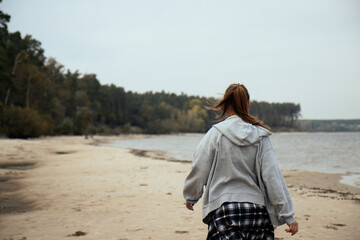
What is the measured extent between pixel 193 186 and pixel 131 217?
3911mm

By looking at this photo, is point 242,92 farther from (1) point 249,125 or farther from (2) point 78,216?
(2) point 78,216

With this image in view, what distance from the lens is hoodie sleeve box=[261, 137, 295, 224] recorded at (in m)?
1.95

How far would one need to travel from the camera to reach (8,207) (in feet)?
22.1

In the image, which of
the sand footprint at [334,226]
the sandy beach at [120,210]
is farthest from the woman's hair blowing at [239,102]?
the sand footprint at [334,226]

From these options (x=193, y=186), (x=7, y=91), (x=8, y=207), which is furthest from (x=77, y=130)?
(x=193, y=186)

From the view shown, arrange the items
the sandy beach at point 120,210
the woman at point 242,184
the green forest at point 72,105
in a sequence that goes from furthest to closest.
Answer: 1. the green forest at point 72,105
2. the sandy beach at point 120,210
3. the woman at point 242,184

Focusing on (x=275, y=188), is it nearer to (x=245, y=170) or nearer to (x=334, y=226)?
(x=245, y=170)

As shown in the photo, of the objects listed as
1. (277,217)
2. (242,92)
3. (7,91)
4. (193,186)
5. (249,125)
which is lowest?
(277,217)

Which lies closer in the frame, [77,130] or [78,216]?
[78,216]

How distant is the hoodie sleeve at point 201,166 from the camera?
6.75ft

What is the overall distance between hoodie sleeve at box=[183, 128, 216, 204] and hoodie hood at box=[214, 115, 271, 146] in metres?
0.10

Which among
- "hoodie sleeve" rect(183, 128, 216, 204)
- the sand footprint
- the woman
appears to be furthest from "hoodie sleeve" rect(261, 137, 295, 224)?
the sand footprint

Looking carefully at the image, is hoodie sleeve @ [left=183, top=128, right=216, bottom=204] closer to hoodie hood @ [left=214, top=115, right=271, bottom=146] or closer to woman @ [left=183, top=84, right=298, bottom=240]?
woman @ [left=183, top=84, right=298, bottom=240]

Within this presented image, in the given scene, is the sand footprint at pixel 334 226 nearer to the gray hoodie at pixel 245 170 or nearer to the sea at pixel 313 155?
the gray hoodie at pixel 245 170
